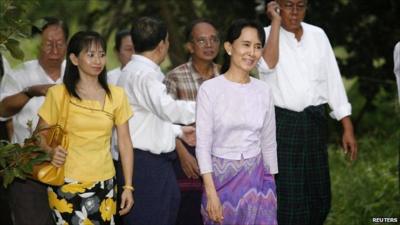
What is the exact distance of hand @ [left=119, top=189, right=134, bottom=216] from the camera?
4.58m

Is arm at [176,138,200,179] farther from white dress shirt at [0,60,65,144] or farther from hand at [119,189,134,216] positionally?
white dress shirt at [0,60,65,144]

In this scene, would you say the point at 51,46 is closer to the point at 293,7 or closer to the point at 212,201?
the point at 293,7

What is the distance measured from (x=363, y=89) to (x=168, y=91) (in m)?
4.57

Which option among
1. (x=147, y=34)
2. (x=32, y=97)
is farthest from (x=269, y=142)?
(x=32, y=97)

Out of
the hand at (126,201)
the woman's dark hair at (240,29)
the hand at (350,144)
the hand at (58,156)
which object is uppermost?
the woman's dark hair at (240,29)

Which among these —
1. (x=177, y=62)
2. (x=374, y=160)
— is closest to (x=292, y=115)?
(x=177, y=62)

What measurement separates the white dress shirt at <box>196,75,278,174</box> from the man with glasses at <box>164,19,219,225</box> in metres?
0.99

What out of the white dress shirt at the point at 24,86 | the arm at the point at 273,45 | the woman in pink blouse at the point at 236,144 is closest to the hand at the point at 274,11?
the arm at the point at 273,45

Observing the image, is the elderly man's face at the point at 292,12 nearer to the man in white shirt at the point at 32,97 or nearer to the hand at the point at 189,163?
the hand at the point at 189,163

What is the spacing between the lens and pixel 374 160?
357 inches

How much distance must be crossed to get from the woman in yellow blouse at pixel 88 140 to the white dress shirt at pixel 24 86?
2.70 ft

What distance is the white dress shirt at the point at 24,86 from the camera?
5332 millimetres

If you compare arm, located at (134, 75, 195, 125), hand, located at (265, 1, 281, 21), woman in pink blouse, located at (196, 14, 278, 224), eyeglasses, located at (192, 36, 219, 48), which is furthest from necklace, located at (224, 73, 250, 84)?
eyeglasses, located at (192, 36, 219, 48)

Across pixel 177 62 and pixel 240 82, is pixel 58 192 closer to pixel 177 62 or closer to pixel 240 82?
pixel 240 82
